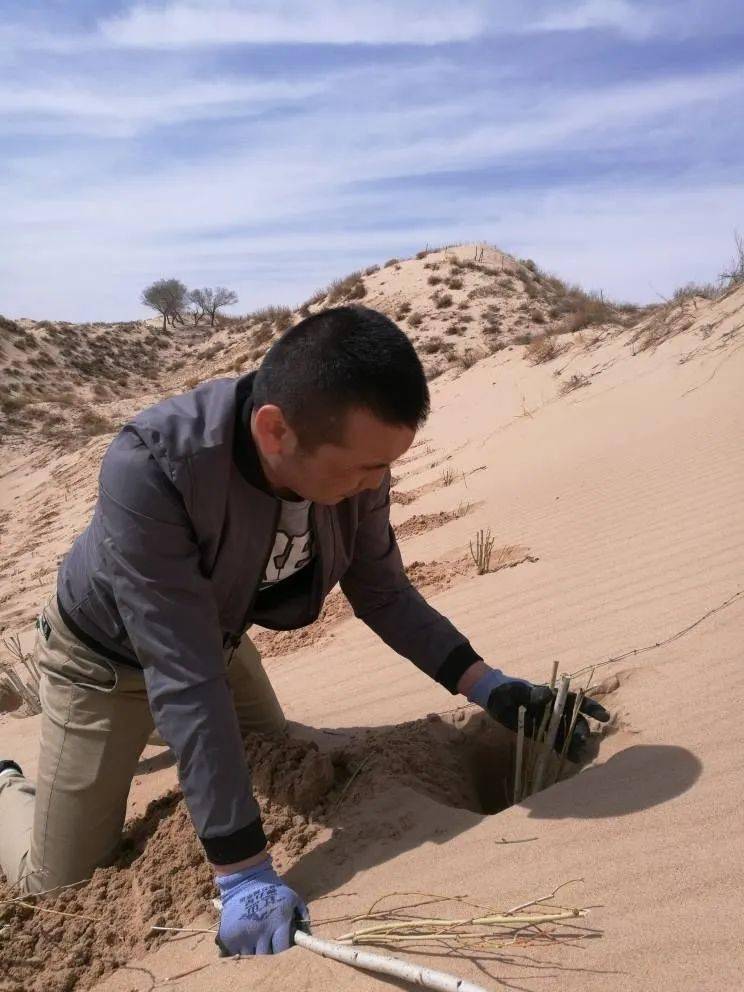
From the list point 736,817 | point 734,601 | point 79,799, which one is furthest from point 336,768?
point 734,601

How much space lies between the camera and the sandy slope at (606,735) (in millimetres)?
1559

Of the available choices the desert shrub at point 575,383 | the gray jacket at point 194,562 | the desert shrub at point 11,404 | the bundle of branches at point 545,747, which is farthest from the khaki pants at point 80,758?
the desert shrub at point 11,404

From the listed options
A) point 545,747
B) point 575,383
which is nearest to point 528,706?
point 545,747

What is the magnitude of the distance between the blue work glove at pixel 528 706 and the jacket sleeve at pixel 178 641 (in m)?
0.78

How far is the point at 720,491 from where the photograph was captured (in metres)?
4.85

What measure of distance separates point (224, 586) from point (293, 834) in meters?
0.67

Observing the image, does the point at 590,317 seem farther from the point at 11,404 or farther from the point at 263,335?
the point at 11,404

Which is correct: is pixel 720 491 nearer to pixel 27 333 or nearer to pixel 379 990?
pixel 379 990

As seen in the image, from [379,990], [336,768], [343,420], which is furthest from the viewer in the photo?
[336,768]

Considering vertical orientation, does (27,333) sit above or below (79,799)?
above

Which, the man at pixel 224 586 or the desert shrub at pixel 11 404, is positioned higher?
the desert shrub at pixel 11 404

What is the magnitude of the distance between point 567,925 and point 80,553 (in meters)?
1.46

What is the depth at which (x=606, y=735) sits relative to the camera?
239cm

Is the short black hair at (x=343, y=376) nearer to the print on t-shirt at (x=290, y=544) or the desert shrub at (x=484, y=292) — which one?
the print on t-shirt at (x=290, y=544)
